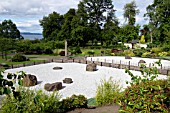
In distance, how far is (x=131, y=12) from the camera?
54.1 meters

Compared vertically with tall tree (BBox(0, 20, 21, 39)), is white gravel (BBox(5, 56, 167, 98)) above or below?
below

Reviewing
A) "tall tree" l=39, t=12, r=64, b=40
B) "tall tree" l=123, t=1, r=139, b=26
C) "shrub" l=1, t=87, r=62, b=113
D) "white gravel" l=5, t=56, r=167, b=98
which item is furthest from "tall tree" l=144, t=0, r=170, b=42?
"shrub" l=1, t=87, r=62, b=113

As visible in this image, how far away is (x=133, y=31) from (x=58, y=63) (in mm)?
30504

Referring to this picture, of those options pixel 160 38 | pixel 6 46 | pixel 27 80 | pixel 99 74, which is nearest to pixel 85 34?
pixel 160 38

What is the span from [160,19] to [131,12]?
1380cm

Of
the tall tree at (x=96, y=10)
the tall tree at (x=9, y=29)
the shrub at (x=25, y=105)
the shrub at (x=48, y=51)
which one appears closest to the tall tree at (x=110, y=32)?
the tall tree at (x=96, y=10)

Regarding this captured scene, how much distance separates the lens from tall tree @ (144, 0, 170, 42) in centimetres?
4031

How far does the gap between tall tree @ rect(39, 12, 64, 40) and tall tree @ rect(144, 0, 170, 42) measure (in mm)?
20796

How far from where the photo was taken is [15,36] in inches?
2552

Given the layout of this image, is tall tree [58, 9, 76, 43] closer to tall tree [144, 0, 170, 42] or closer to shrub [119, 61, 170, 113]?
tall tree [144, 0, 170, 42]

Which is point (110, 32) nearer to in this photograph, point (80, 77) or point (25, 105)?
point (80, 77)

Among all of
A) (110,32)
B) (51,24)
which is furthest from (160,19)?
(51,24)

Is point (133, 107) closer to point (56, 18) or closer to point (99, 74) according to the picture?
point (99, 74)

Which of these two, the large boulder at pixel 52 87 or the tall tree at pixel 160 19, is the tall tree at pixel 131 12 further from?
the large boulder at pixel 52 87
